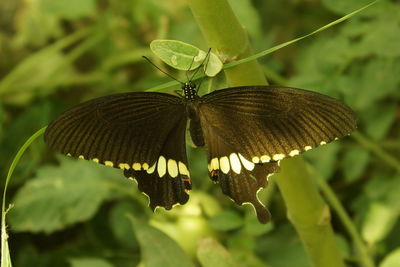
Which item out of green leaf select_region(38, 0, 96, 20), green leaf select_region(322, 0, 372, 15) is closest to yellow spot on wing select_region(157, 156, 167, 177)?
green leaf select_region(322, 0, 372, 15)

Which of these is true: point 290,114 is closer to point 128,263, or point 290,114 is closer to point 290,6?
point 128,263

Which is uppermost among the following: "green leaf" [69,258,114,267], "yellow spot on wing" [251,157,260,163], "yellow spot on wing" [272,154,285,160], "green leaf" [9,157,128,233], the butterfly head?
"green leaf" [9,157,128,233]

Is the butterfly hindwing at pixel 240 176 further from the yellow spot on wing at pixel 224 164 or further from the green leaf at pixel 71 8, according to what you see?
the green leaf at pixel 71 8

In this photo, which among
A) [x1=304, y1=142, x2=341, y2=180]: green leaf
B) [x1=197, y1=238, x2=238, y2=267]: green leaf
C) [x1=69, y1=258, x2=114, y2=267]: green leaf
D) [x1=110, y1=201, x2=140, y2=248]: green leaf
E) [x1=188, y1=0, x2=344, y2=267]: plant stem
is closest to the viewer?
[x1=188, y1=0, x2=344, y2=267]: plant stem

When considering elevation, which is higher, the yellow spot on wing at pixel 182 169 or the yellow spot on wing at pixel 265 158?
the yellow spot on wing at pixel 182 169

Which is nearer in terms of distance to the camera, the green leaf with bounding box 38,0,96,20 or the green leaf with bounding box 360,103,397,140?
the green leaf with bounding box 360,103,397,140

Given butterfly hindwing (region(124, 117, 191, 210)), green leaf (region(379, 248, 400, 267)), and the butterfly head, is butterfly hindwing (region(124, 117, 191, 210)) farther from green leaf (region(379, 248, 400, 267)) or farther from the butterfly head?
green leaf (region(379, 248, 400, 267))

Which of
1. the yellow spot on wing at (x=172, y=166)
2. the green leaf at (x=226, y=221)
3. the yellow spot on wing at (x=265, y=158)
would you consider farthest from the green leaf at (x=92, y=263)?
the yellow spot on wing at (x=265, y=158)

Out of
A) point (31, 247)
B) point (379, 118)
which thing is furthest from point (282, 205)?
point (31, 247)
